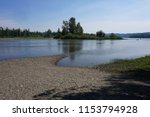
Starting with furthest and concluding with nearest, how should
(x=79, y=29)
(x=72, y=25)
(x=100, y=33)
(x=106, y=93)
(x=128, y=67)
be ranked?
(x=100, y=33) < (x=79, y=29) < (x=72, y=25) < (x=128, y=67) < (x=106, y=93)

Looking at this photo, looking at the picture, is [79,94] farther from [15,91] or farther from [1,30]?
[1,30]

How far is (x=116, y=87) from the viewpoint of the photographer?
42.8ft

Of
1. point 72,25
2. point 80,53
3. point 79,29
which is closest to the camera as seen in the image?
point 80,53

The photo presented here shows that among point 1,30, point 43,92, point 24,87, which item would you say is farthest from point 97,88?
point 1,30

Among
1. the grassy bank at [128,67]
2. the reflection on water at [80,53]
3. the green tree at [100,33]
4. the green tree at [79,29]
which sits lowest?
the reflection on water at [80,53]

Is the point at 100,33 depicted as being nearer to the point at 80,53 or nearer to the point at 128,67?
the point at 80,53

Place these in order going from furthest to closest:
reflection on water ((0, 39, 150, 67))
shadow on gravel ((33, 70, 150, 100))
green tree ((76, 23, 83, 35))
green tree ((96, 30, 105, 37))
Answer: green tree ((96, 30, 105, 37)) < green tree ((76, 23, 83, 35)) < reflection on water ((0, 39, 150, 67)) < shadow on gravel ((33, 70, 150, 100))

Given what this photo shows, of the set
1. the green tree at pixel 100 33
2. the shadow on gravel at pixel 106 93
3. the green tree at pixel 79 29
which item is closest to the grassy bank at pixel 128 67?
the shadow on gravel at pixel 106 93

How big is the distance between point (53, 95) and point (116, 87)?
390 cm

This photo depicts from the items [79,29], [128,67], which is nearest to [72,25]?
[79,29]

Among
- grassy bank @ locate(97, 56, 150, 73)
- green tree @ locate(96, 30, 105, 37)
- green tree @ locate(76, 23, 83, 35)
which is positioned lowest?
grassy bank @ locate(97, 56, 150, 73)

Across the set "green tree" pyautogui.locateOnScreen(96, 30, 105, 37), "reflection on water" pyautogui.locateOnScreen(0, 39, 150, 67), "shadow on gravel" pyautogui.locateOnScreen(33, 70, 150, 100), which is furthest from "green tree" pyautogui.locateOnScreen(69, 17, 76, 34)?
"shadow on gravel" pyautogui.locateOnScreen(33, 70, 150, 100)

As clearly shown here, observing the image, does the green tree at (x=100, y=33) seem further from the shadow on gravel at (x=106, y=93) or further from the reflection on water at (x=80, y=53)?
the shadow on gravel at (x=106, y=93)

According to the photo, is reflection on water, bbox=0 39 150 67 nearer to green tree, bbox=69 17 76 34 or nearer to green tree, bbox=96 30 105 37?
green tree, bbox=69 17 76 34
